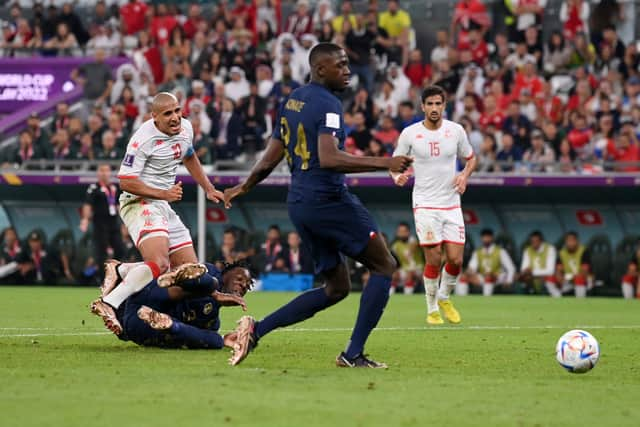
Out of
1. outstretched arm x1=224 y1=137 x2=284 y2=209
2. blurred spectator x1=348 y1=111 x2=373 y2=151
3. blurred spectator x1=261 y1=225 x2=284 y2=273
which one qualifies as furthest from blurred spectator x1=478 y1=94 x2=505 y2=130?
outstretched arm x1=224 y1=137 x2=284 y2=209

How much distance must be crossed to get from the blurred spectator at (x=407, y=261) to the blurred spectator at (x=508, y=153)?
2024 millimetres

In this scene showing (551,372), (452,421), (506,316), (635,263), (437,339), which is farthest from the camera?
(635,263)

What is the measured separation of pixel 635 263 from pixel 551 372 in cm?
1317

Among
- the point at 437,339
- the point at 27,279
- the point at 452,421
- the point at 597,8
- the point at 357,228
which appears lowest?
the point at 27,279

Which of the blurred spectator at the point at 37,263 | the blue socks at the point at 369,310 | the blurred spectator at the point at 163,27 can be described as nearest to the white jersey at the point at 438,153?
the blue socks at the point at 369,310

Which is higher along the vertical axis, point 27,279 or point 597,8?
point 597,8

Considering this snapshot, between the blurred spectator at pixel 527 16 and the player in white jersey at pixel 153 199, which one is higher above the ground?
the blurred spectator at pixel 527 16

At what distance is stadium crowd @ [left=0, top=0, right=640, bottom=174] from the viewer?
22469 millimetres

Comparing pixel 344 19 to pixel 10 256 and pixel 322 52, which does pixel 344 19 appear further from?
pixel 322 52

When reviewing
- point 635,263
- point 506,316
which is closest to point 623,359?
point 506,316

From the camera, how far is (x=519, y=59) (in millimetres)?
24156

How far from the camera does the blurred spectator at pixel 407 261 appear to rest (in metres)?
22.9

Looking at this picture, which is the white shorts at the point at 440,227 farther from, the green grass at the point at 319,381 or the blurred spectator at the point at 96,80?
the blurred spectator at the point at 96,80

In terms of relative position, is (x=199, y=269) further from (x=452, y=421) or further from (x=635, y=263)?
(x=635, y=263)
